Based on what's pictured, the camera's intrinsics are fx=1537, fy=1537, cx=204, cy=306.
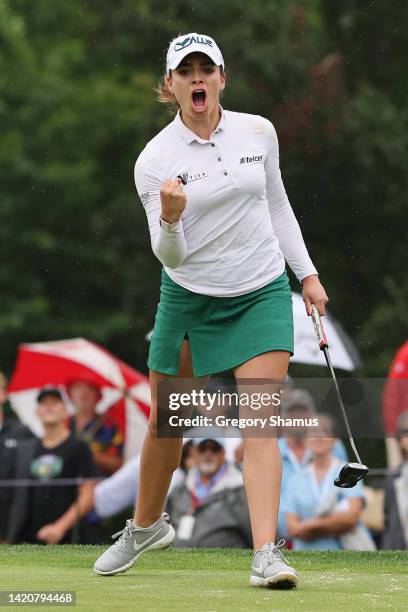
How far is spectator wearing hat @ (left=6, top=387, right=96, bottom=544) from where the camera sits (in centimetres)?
1025

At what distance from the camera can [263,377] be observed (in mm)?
6078

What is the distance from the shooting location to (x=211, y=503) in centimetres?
974

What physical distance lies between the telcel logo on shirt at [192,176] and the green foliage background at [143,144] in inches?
780

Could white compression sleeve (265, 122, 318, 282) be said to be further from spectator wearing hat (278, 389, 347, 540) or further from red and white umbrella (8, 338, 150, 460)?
red and white umbrella (8, 338, 150, 460)

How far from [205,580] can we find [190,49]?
2122mm

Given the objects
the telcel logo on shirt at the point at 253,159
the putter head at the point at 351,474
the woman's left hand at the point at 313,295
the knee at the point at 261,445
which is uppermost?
the telcel logo on shirt at the point at 253,159

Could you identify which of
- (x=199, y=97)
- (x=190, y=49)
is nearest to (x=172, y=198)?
(x=199, y=97)

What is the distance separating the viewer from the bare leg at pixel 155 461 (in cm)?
634

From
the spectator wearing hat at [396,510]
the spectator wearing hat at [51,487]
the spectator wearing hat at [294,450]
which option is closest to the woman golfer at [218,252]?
the spectator wearing hat at [294,450]

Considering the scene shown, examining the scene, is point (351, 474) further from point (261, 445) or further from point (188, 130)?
point (188, 130)

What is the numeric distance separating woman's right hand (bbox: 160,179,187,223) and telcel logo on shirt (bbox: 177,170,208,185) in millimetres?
225

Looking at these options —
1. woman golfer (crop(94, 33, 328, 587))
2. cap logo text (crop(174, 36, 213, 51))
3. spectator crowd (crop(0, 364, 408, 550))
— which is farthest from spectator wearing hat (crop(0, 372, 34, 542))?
cap logo text (crop(174, 36, 213, 51))

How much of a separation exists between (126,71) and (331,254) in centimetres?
630

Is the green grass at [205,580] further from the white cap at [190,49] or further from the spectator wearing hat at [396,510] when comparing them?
the spectator wearing hat at [396,510]
